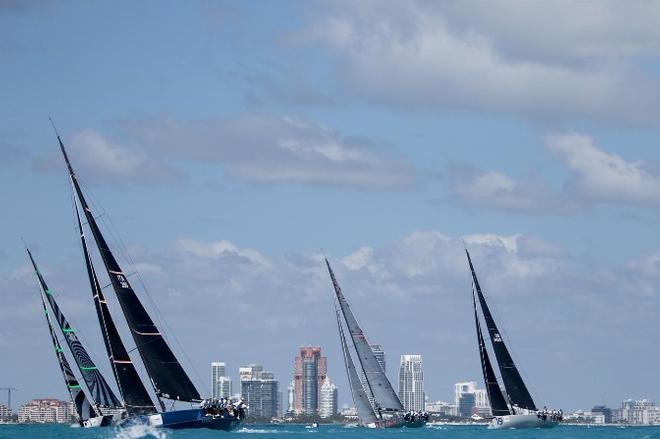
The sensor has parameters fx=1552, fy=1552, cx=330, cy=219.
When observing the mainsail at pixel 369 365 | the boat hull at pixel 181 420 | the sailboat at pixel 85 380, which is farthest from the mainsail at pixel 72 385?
the mainsail at pixel 369 365

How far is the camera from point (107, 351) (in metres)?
91.8

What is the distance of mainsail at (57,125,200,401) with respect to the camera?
91.0 m

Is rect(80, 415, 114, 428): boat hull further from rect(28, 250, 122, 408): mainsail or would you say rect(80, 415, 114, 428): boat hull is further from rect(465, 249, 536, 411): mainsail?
rect(465, 249, 536, 411): mainsail

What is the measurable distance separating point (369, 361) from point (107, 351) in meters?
57.6

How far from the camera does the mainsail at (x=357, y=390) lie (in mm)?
145750

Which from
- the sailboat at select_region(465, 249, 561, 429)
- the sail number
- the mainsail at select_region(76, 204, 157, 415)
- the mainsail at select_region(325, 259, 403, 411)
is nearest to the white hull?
the sailboat at select_region(465, 249, 561, 429)

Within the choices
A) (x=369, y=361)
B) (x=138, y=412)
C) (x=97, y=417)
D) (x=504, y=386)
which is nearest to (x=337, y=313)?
(x=369, y=361)

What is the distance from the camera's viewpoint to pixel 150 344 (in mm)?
93000

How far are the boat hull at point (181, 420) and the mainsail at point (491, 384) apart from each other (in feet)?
142

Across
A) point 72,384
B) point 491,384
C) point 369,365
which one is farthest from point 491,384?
point 72,384

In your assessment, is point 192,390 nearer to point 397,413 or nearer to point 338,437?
point 338,437

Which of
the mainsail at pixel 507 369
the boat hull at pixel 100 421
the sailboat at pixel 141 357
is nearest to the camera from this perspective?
the sailboat at pixel 141 357

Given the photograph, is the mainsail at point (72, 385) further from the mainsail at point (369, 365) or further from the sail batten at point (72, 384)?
the mainsail at point (369, 365)

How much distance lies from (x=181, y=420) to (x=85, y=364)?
11412mm
